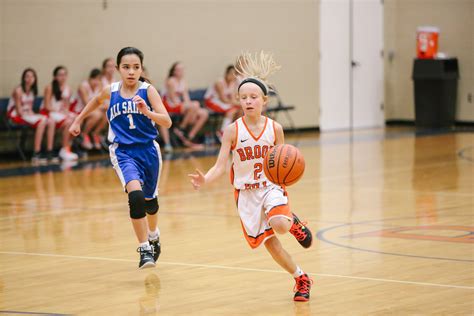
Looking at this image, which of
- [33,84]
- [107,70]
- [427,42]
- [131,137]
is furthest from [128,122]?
[427,42]

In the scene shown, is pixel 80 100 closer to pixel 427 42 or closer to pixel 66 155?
pixel 66 155

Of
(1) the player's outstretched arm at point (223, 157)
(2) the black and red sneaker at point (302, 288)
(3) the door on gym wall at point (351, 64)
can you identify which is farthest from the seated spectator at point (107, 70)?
(2) the black and red sneaker at point (302, 288)

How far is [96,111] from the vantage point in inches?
573

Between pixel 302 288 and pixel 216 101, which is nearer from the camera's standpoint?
pixel 302 288

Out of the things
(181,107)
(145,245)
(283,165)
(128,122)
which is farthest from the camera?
(181,107)

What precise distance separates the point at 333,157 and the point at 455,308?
9196 mm

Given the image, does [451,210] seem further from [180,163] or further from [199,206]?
[180,163]

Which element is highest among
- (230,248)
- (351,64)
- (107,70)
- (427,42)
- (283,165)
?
(427,42)

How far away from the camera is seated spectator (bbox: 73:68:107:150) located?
1456 centimetres

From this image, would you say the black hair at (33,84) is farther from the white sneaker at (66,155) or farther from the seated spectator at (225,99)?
the seated spectator at (225,99)

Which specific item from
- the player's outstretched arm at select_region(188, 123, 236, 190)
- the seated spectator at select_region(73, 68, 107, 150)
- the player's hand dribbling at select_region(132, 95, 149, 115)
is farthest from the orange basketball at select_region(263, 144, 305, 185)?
the seated spectator at select_region(73, 68, 107, 150)

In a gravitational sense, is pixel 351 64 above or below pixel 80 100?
above

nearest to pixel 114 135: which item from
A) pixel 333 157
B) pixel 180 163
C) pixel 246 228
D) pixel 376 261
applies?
pixel 246 228

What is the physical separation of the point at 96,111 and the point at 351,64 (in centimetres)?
719
